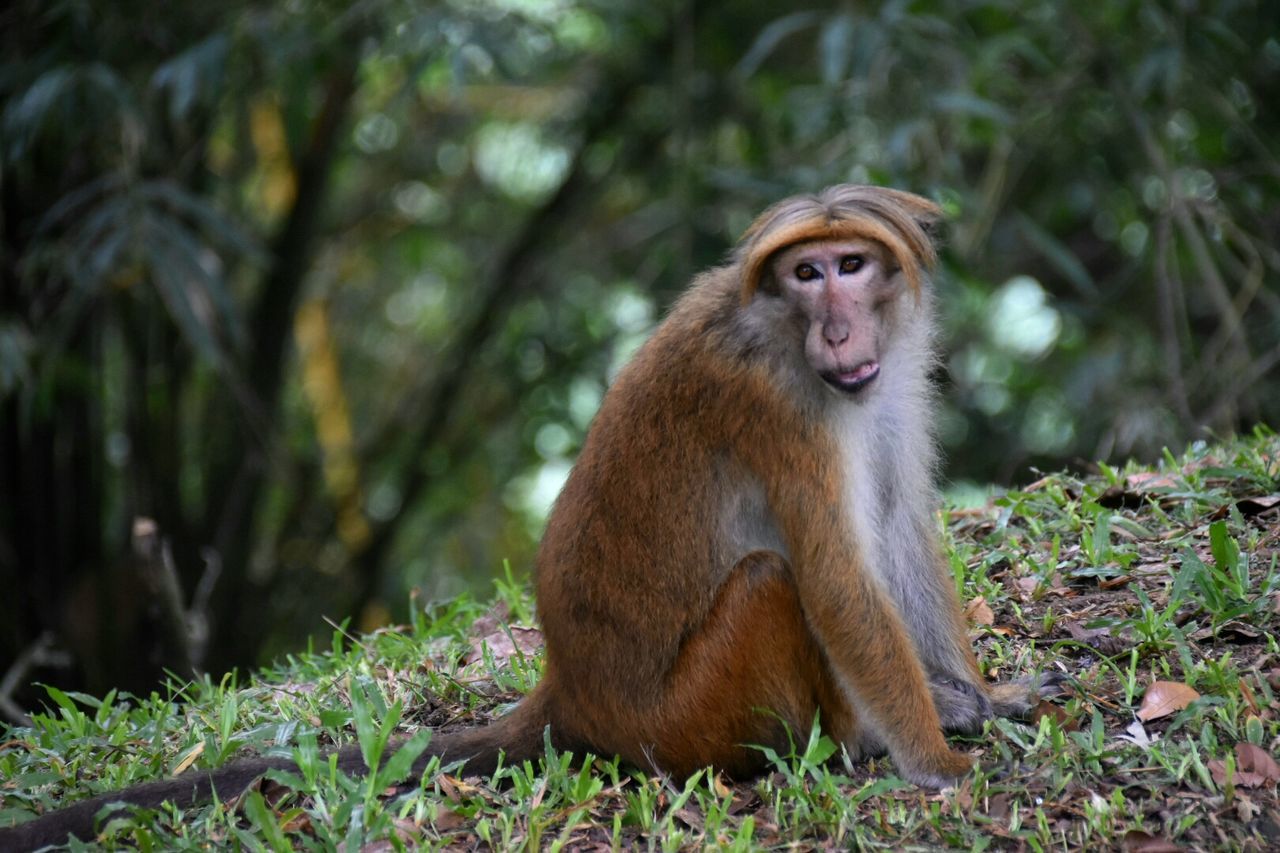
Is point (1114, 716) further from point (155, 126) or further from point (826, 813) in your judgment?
point (155, 126)

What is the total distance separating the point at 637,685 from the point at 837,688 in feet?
2.11

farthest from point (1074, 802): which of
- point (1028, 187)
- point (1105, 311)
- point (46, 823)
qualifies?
point (1028, 187)

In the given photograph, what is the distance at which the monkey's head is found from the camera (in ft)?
13.9

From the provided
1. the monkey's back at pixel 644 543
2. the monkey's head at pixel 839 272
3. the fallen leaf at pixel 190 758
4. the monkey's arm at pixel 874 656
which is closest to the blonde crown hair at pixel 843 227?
the monkey's head at pixel 839 272

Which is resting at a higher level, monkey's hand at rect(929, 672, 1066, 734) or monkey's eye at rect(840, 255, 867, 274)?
monkey's eye at rect(840, 255, 867, 274)

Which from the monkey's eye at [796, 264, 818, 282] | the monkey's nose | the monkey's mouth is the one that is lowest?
the monkey's mouth

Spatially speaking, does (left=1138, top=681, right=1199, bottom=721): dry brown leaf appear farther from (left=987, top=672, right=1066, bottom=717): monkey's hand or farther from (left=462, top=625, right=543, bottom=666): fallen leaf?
(left=462, top=625, right=543, bottom=666): fallen leaf

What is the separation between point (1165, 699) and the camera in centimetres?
436

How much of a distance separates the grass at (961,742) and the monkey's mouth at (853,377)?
1.10 metres

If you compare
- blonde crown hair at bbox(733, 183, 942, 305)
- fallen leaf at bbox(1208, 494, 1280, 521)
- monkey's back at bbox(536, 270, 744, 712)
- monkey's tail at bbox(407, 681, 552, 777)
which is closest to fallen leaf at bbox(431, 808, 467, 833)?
monkey's tail at bbox(407, 681, 552, 777)

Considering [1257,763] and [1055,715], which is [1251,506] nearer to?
[1055,715]

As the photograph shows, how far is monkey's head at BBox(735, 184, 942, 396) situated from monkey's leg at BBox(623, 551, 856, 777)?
70 cm

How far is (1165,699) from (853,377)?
144cm

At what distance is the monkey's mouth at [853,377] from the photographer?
4.21m
